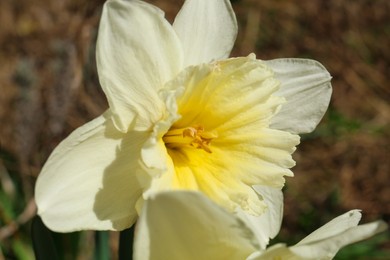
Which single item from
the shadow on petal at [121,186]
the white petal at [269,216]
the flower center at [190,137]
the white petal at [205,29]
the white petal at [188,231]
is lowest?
the white petal at [269,216]

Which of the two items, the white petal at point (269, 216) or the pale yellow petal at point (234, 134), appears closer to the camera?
the pale yellow petal at point (234, 134)

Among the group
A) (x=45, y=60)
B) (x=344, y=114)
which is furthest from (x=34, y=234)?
(x=344, y=114)

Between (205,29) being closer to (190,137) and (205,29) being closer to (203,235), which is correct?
(190,137)

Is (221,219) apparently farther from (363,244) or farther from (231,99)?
(363,244)

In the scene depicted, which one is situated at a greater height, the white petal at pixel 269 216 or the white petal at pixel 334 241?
the white petal at pixel 334 241

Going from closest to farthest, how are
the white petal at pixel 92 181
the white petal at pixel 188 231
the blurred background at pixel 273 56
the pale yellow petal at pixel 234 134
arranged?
the white petal at pixel 188 231 → the white petal at pixel 92 181 → the pale yellow petal at pixel 234 134 → the blurred background at pixel 273 56

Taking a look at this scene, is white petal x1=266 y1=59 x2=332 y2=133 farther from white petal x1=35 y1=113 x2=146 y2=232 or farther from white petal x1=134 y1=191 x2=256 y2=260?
white petal x1=134 y1=191 x2=256 y2=260

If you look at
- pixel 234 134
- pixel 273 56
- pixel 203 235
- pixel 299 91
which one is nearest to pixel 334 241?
pixel 203 235

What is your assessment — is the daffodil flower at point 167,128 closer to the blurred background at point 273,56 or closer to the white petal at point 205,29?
the white petal at point 205,29

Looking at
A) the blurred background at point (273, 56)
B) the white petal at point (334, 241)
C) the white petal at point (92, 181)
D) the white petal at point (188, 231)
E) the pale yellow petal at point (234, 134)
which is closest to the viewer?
the white petal at point (188, 231)

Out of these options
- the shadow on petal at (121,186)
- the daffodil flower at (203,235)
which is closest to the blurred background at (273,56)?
the shadow on petal at (121,186)
